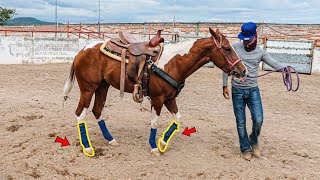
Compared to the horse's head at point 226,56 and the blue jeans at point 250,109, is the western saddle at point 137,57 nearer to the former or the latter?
the horse's head at point 226,56

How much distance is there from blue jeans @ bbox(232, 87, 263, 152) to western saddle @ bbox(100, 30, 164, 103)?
3.94 ft

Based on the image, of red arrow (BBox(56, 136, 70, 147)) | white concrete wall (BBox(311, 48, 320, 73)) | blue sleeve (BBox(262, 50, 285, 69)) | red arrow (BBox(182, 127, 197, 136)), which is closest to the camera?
blue sleeve (BBox(262, 50, 285, 69))

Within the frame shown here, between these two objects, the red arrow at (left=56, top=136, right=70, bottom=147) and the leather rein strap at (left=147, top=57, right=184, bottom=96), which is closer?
the leather rein strap at (left=147, top=57, right=184, bottom=96)

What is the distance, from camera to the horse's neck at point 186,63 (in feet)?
13.8

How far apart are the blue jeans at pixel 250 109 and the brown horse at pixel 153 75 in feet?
1.36

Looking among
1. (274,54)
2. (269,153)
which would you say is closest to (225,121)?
(269,153)

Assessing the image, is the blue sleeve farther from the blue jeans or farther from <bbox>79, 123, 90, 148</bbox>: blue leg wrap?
<bbox>79, 123, 90, 148</bbox>: blue leg wrap

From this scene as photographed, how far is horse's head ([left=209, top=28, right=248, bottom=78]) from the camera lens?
13.1 ft

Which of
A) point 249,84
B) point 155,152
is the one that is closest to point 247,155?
point 249,84

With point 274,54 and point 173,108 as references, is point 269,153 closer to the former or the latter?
point 173,108

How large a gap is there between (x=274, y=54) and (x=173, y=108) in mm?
11456

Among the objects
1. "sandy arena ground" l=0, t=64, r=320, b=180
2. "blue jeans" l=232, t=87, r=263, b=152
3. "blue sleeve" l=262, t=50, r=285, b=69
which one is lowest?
"sandy arena ground" l=0, t=64, r=320, b=180

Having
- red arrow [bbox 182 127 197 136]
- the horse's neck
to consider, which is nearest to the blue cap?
the horse's neck

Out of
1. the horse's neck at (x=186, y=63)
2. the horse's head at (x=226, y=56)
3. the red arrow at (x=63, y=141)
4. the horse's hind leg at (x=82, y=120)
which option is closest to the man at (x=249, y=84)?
the horse's head at (x=226, y=56)
